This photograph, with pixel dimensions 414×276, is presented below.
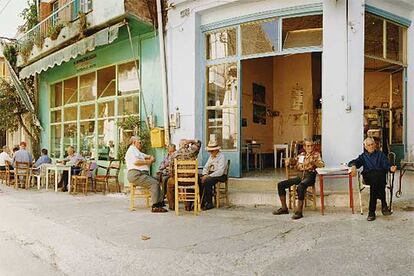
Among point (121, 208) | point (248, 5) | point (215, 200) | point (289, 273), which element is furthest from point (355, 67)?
point (121, 208)

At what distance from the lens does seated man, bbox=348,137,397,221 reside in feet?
21.6

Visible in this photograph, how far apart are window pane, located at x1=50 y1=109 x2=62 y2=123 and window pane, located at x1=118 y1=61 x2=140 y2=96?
432 centimetres

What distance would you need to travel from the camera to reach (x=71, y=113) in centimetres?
1446

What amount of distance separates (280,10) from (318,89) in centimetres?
591

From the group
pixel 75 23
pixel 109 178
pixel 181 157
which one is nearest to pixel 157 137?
pixel 181 157

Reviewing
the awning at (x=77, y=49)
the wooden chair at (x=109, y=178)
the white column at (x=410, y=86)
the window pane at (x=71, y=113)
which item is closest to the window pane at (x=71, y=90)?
the window pane at (x=71, y=113)

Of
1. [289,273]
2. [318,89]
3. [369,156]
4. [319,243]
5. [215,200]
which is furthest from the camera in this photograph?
[318,89]

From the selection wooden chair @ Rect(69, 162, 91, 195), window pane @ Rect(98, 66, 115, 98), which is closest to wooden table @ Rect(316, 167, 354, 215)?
wooden chair @ Rect(69, 162, 91, 195)

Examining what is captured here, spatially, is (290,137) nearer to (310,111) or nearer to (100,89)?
(310,111)

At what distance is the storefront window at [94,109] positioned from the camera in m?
11.7

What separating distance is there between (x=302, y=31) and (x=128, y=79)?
532cm

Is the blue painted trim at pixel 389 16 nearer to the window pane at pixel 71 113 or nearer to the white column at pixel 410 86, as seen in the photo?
the white column at pixel 410 86

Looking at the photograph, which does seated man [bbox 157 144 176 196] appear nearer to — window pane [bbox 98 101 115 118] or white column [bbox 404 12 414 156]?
window pane [bbox 98 101 115 118]

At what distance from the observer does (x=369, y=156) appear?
6.78 meters
